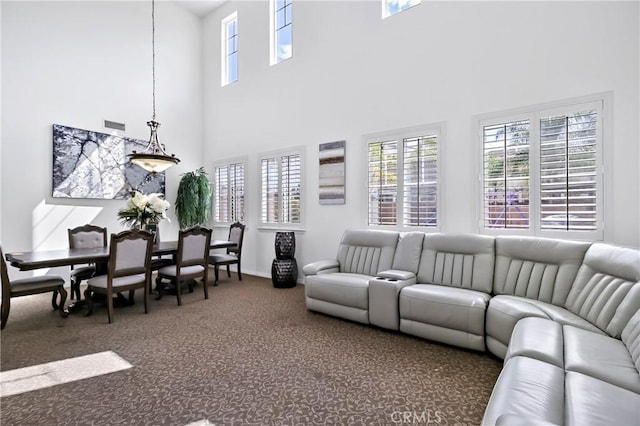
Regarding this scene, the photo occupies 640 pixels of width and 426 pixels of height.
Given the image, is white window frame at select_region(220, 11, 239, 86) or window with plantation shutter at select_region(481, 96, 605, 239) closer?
window with plantation shutter at select_region(481, 96, 605, 239)

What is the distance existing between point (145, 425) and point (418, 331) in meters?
2.36

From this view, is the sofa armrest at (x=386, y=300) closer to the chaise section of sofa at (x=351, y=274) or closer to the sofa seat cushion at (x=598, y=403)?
the chaise section of sofa at (x=351, y=274)

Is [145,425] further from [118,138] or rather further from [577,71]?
[118,138]

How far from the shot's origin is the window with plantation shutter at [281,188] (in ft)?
18.8

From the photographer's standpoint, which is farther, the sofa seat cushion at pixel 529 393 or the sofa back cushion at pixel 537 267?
the sofa back cushion at pixel 537 267

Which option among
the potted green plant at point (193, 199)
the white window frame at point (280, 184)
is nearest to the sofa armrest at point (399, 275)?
the white window frame at point (280, 184)

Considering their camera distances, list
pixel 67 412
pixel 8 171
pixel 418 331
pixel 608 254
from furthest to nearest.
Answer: pixel 8 171, pixel 418 331, pixel 608 254, pixel 67 412

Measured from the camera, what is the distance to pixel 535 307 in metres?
2.62

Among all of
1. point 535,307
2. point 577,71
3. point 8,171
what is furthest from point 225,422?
point 8,171

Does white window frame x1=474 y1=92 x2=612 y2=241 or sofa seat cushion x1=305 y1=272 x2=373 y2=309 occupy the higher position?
white window frame x1=474 y1=92 x2=612 y2=241

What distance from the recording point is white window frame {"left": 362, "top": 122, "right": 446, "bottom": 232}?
4.16m

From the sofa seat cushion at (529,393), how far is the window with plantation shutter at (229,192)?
18.8 ft

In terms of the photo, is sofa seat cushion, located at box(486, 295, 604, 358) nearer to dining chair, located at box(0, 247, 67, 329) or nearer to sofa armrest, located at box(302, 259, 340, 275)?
sofa armrest, located at box(302, 259, 340, 275)

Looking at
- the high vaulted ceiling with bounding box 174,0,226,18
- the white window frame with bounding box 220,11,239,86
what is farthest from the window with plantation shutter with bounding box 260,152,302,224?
the high vaulted ceiling with bounding box 174,0,226,18
